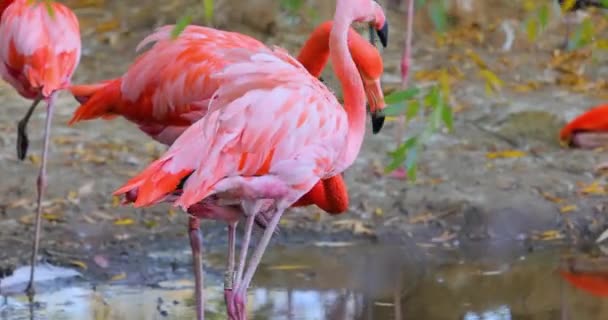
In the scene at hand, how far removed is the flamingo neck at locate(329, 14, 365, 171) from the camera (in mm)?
4121

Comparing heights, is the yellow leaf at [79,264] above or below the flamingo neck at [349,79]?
below

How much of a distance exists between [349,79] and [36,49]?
180 cm

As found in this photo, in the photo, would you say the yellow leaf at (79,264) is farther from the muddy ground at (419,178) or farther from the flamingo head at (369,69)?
the flamingo head at (369,69)

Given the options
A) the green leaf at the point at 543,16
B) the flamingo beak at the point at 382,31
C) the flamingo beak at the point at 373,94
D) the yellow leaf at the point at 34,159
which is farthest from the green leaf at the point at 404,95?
the yellow leaf at the point at 34,159

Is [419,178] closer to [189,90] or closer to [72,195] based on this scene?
[72,195]

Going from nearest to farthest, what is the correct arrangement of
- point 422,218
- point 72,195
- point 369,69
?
point 369,69 < point 422,218 < point 72,195

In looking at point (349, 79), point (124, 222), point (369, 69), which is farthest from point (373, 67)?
point (124, 222)

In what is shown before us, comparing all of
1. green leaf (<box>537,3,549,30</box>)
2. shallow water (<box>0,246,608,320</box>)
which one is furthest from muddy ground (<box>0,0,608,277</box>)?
green leaf (<box>537,3,549,30</box>)

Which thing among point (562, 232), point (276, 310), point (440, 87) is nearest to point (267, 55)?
point (276, 310)

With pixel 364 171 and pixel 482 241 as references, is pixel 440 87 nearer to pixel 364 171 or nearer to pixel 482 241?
pixel 482 241

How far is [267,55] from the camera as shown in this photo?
405 cm

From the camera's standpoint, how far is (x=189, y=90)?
4.72m

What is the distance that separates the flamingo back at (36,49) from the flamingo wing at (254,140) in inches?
65.0

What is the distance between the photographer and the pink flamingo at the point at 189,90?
4430mm
